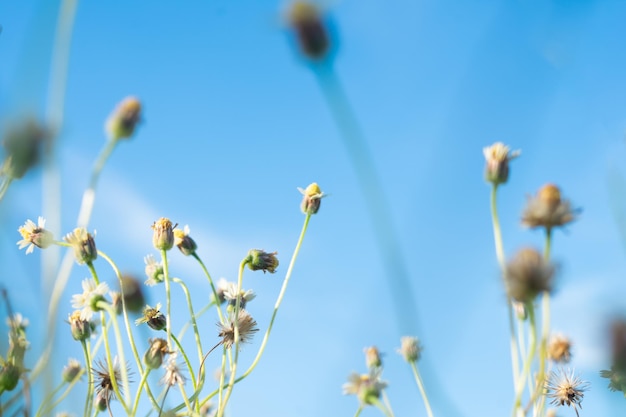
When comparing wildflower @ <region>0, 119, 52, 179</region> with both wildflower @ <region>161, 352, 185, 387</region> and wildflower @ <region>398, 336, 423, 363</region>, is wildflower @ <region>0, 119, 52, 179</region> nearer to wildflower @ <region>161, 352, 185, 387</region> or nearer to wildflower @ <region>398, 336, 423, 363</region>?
wildflower @ <region>161, 352, 185, 387</region>

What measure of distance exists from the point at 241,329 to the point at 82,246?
0.28 meters

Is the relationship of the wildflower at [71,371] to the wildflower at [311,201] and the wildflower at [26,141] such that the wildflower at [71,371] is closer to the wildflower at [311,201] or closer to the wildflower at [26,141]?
the wildflower at [311,201]

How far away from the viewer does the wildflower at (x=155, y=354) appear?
92cm

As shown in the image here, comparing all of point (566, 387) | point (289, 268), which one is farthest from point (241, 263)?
point (566, 387)

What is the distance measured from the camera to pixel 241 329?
104cm

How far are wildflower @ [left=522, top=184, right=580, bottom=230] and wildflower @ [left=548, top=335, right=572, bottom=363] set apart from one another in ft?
1.91

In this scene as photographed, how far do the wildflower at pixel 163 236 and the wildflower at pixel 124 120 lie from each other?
0.17 metres

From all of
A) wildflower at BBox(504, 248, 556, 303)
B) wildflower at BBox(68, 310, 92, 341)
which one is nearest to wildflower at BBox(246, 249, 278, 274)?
wildflower at BBox(68, 310, 92, 341)

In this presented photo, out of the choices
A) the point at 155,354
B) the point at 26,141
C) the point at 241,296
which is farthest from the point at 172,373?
the point at 26,141

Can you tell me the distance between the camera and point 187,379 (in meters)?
1.00

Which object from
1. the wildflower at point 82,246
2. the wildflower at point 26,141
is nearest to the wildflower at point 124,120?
the wildflower at point 82,246

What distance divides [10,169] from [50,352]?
0.88ft

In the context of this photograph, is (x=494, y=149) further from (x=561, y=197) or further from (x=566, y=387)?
(x=566, y=387)

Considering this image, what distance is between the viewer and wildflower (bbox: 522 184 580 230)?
0.72 m
